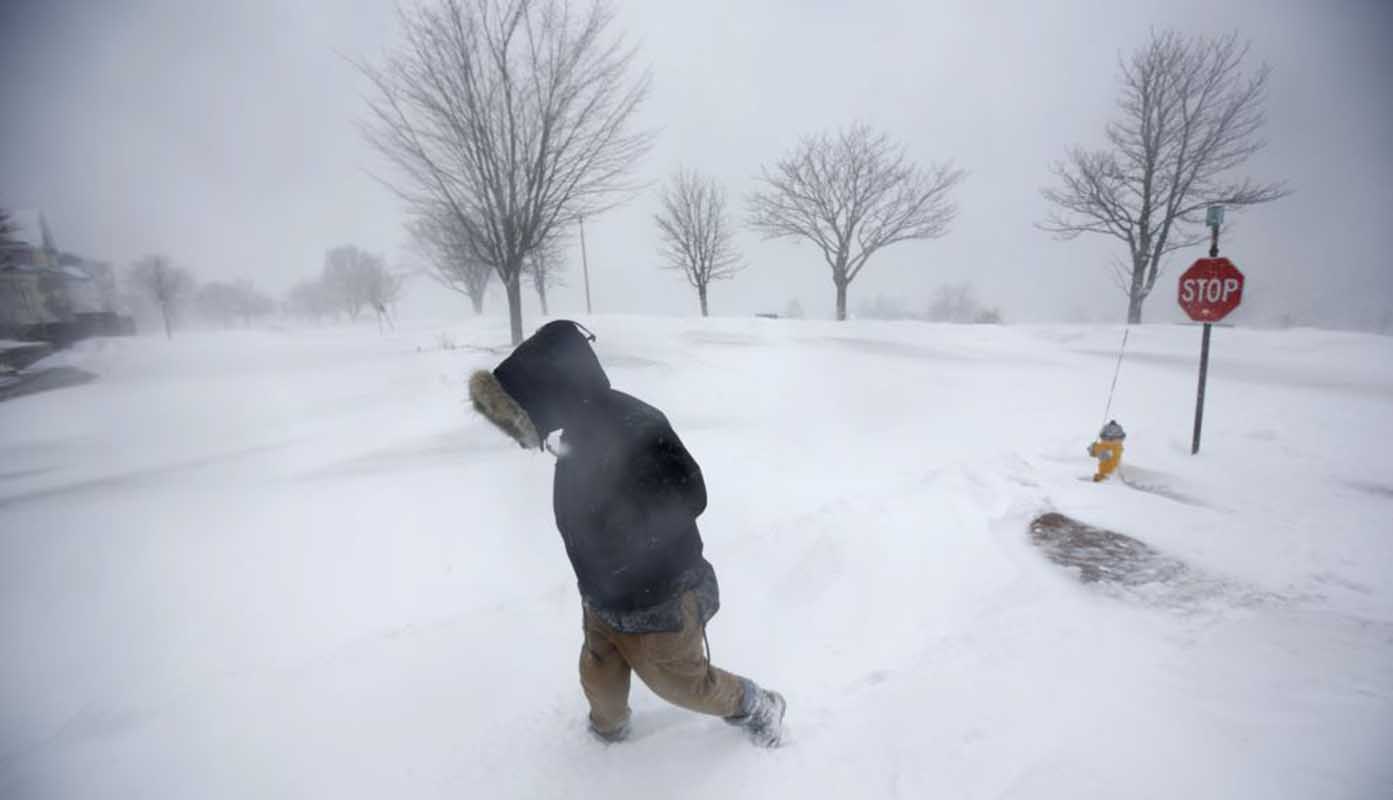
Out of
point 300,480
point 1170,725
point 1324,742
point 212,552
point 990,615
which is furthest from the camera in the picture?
point 300,480

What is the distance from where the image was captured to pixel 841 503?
4.12m

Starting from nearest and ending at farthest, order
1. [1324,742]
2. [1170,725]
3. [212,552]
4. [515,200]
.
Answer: [1324,742]
[1170,725]
[212,552]
[515,200]

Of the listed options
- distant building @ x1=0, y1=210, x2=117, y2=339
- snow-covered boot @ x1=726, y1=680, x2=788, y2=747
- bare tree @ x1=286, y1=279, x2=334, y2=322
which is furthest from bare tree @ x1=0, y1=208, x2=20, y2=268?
bare tree @ x1=286, y1=279, x2=334, y2=322

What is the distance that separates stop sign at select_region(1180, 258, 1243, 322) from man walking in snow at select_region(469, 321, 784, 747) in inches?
262

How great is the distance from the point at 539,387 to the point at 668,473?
1.88 feet

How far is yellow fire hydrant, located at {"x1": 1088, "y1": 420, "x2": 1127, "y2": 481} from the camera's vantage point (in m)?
4.29

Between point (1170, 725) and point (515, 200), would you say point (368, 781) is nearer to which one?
point (1170, 725)

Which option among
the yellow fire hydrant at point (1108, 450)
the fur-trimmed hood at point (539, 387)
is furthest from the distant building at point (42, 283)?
the yellow fire hydrant at point (1108, 450)

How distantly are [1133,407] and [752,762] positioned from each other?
8.05 meters

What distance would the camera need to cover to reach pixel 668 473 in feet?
5.82

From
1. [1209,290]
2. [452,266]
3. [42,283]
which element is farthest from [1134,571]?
[452,266]

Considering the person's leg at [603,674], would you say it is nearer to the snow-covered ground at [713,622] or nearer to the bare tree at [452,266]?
the snow-covered ground at [713,622]

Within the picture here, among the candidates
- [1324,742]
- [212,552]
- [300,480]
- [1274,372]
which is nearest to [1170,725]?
[1324,742]

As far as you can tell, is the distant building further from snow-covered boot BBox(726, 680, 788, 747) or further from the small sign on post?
the small sign on post
